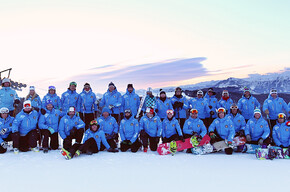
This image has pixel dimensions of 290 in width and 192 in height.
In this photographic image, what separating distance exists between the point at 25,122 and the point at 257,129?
606cm

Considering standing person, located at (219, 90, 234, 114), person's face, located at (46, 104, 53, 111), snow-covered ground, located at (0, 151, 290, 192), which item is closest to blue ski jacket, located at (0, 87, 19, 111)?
person's face, located at (46, 104, 53, 111)

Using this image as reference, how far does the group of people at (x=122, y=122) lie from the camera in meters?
6.62

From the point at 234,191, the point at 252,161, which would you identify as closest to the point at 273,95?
the point at 252,161

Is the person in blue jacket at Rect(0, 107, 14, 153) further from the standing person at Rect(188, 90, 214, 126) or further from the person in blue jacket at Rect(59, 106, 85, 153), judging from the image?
the standing person at Rect(188, 90, 214, 126)

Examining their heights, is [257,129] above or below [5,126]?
below

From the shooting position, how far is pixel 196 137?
259 inches

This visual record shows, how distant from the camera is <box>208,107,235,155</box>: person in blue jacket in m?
6.57

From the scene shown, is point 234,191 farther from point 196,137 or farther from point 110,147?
point 110,147

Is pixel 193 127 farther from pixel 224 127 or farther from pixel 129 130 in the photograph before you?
pixel 129 130

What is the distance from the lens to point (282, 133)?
249 inches

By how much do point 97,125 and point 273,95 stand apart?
512 centimetres

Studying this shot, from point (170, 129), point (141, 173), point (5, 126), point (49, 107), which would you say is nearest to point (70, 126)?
point (49, 107)

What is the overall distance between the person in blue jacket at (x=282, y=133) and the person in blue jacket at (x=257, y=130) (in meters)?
0.22

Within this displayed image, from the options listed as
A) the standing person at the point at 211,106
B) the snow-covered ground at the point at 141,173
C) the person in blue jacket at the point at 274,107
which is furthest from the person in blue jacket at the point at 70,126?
the person in blue jacket at the point at 274,107
